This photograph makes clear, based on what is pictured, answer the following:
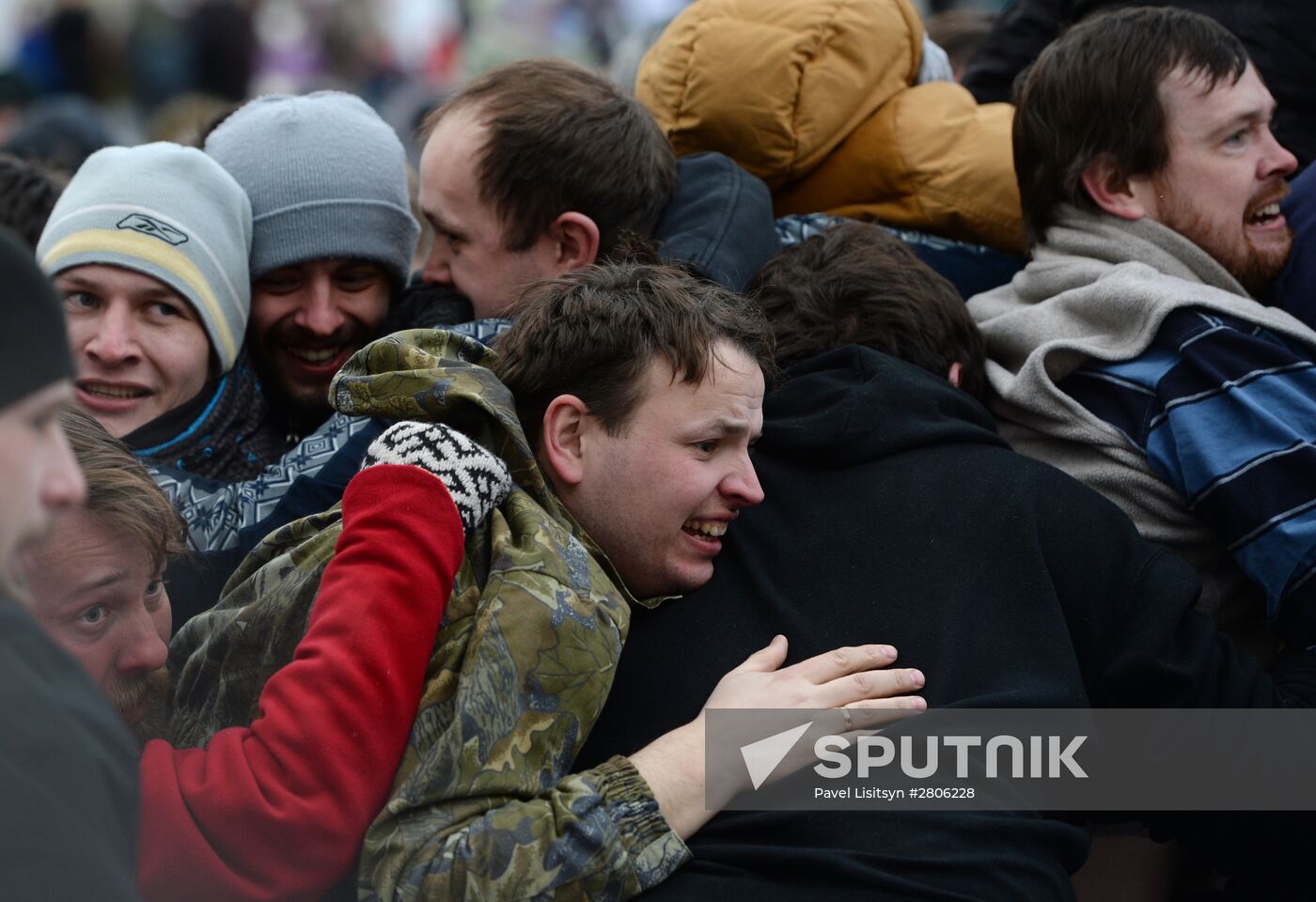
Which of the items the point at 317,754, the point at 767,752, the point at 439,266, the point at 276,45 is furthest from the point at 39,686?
the point at 276,45

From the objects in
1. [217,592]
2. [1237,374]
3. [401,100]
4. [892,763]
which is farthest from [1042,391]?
[401,100]

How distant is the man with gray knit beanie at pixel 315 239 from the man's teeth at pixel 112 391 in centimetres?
40

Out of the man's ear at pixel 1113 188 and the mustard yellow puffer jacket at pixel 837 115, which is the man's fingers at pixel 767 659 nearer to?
the man's ear at pixel 1113 188

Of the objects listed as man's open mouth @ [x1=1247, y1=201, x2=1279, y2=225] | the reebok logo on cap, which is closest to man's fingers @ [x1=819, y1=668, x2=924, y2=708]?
man's open mouth @ [x1=1247, y1=201, x2=1279, y2=225]

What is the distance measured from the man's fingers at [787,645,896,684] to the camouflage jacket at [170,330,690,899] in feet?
0.91

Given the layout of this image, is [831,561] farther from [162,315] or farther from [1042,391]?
[162,315]

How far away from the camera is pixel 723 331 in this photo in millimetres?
2109

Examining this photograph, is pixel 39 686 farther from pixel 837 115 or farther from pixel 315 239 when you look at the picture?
pixel 837 115

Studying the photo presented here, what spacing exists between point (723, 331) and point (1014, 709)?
26.8 inches

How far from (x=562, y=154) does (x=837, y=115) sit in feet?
2.32

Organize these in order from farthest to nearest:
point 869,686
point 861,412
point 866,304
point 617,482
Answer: point 866,304, point 861,412, point 617,482, point 869,686

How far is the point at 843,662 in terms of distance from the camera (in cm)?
198

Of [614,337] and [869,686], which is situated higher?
[614,337]

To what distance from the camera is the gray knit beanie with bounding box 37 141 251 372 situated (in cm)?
269
